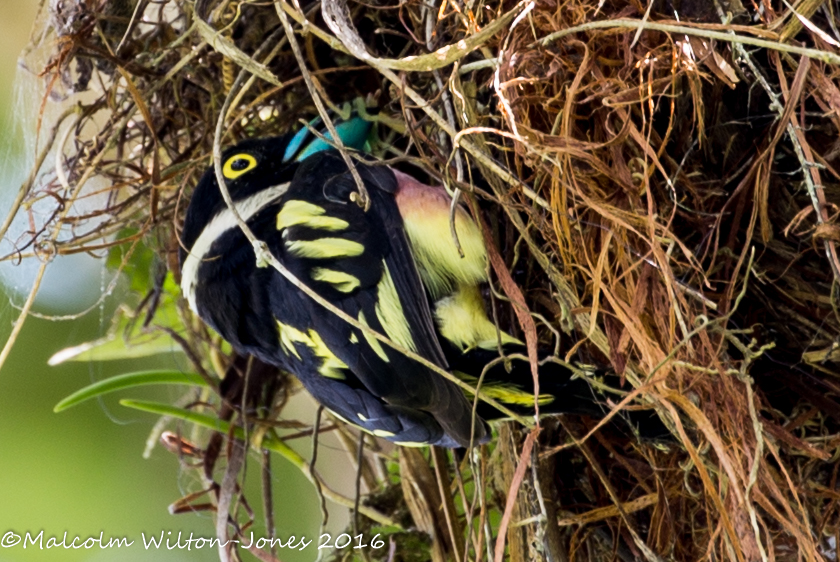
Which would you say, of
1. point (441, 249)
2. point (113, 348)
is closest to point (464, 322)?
point (441, 249)

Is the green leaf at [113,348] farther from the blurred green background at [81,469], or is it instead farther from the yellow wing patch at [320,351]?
the yellow wing patch at [320,351]

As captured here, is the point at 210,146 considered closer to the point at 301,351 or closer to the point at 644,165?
the point at 301,351

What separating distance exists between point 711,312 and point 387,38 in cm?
52

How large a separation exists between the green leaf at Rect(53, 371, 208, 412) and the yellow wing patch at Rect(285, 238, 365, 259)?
359 mm

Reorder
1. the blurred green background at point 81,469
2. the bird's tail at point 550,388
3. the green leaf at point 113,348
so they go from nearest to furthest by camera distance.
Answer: the bird's tail at point 550,388 < the green leaf at point 113,348 < the blurred green background at point 81,469

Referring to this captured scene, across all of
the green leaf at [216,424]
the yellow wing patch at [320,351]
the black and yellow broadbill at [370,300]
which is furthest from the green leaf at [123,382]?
the yellow wing patch at [320,351]

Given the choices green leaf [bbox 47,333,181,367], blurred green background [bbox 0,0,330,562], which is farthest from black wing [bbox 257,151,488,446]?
blurred green background [bbox 0,0,330,562]

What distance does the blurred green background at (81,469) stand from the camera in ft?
4.68

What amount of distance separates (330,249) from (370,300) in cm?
7

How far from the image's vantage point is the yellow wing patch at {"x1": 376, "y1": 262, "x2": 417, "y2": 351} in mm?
790

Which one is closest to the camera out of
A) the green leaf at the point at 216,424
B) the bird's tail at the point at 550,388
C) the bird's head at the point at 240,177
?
the bird's tail at the point at 550,388

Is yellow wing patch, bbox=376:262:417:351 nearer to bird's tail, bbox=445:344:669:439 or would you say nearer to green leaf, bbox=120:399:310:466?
bird's tail, bbox=445:344:669:439

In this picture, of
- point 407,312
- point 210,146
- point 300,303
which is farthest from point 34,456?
point 407,312

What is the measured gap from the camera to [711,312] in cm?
74
